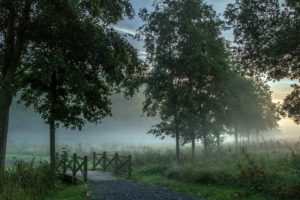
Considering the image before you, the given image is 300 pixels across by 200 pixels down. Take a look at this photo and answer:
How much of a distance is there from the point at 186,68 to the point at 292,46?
11335 millimetres

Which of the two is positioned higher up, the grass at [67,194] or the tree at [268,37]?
the tree at [268,37]

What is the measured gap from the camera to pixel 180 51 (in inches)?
1282

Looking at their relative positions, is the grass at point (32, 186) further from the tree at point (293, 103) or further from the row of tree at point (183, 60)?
the tree at point (293, 103)

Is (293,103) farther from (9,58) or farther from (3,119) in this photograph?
(3,119)

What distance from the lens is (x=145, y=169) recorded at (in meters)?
30.8

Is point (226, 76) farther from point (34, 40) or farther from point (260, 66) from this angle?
point (34, 40)

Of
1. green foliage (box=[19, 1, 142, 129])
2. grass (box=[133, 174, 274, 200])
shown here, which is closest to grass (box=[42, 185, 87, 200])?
green foliage (box=[19, 1, 142, 129])

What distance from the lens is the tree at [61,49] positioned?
753 inches

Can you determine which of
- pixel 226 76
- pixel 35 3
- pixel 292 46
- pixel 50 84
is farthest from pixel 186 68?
pixel 35 3

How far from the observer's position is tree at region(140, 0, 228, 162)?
105ft

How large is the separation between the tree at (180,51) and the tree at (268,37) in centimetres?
663

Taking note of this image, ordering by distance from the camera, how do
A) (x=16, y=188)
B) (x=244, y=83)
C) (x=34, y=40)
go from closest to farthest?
(x=16, y=188), (x=34, y=40), (x=244, y=83)

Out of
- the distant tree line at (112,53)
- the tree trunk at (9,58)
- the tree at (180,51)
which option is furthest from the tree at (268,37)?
the tree trunk at (9,58)

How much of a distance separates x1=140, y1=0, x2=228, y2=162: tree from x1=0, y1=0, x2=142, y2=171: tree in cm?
983
